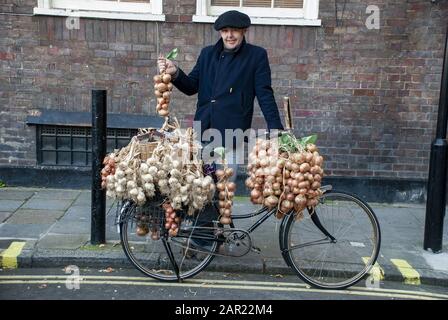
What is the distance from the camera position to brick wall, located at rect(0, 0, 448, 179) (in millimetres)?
6352

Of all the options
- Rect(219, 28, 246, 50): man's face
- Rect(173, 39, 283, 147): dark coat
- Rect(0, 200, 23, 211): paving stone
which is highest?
Rect(219, 28, 246, 50): man's face

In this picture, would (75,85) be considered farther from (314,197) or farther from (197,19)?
(314,197)

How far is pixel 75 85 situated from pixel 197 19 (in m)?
1.73

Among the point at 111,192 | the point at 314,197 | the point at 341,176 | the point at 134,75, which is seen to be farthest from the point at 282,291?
the point at 134,75

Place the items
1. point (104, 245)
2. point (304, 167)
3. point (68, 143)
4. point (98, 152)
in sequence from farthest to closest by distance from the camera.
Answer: point (68, 143)
point (104, 245)
point (98, 152)
point (304, 167)

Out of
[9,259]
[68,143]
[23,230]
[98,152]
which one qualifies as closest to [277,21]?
[98,152]

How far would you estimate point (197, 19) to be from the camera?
6367 millimetres

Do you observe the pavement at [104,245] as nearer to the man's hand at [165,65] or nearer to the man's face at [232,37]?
the man's hand at [165,65]

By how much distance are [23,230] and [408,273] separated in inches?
144

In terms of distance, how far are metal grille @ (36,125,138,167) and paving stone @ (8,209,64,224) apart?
3.64ft

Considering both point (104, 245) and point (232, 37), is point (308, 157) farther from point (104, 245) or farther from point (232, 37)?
point (104, 245)

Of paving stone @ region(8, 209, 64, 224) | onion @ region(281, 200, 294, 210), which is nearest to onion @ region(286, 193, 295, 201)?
onion @ region(281, 200, 294, 210)

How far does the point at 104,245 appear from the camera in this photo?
15.9 ft

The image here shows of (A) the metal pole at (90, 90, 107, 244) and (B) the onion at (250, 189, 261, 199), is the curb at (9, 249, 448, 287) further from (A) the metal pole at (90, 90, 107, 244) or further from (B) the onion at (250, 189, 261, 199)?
(B) the onion at (250, 189, 261, 199)
